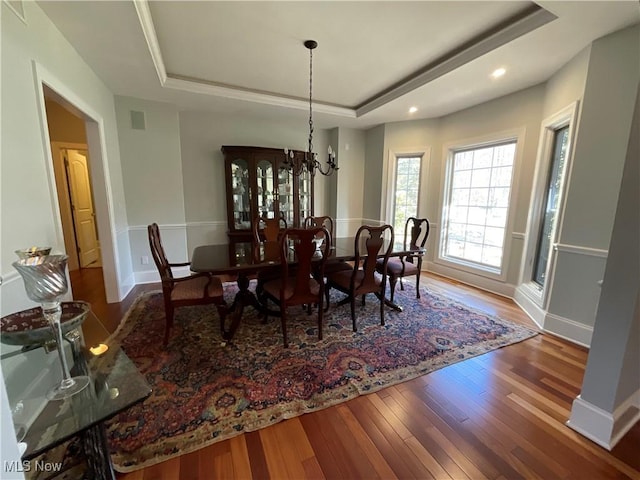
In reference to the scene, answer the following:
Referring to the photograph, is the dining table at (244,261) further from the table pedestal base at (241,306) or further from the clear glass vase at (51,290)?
the clear glass vase at (51,290)

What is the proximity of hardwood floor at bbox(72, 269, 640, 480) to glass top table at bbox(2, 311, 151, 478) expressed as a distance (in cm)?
32

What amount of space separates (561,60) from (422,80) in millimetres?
1222

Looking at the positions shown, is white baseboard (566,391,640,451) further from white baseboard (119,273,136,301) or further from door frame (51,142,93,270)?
door frame (51,142,93,270)

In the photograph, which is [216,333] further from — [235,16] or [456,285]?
[456,285]

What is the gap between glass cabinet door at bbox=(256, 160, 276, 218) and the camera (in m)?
4.30

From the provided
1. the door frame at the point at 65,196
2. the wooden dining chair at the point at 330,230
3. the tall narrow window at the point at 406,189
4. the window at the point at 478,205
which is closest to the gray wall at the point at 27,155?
the wooden dining chair at the point at 330,230

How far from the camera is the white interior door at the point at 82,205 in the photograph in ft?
14.3

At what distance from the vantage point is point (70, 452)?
131cm

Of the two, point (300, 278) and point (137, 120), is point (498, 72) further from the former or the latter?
point (137, 120)

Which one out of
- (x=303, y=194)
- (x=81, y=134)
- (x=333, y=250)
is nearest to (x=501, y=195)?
(x=333, y=250)

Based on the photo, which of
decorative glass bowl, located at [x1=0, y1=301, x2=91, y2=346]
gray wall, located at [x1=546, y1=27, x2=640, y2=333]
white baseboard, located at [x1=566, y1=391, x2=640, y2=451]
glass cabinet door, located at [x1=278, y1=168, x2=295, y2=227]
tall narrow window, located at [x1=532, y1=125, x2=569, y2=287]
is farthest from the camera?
glass cabinet door, located at [x1=278, y1=168, x2=295, y2=227]

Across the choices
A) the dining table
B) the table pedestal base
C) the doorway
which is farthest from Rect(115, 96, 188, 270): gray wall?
the table pedestal base

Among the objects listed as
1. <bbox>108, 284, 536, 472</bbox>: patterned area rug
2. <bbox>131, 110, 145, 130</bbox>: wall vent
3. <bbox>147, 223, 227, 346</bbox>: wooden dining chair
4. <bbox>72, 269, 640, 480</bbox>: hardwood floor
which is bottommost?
<bbox>72, 269, 640, 480</bbox>: hardwood floor

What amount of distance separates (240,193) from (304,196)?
1.11 meters
